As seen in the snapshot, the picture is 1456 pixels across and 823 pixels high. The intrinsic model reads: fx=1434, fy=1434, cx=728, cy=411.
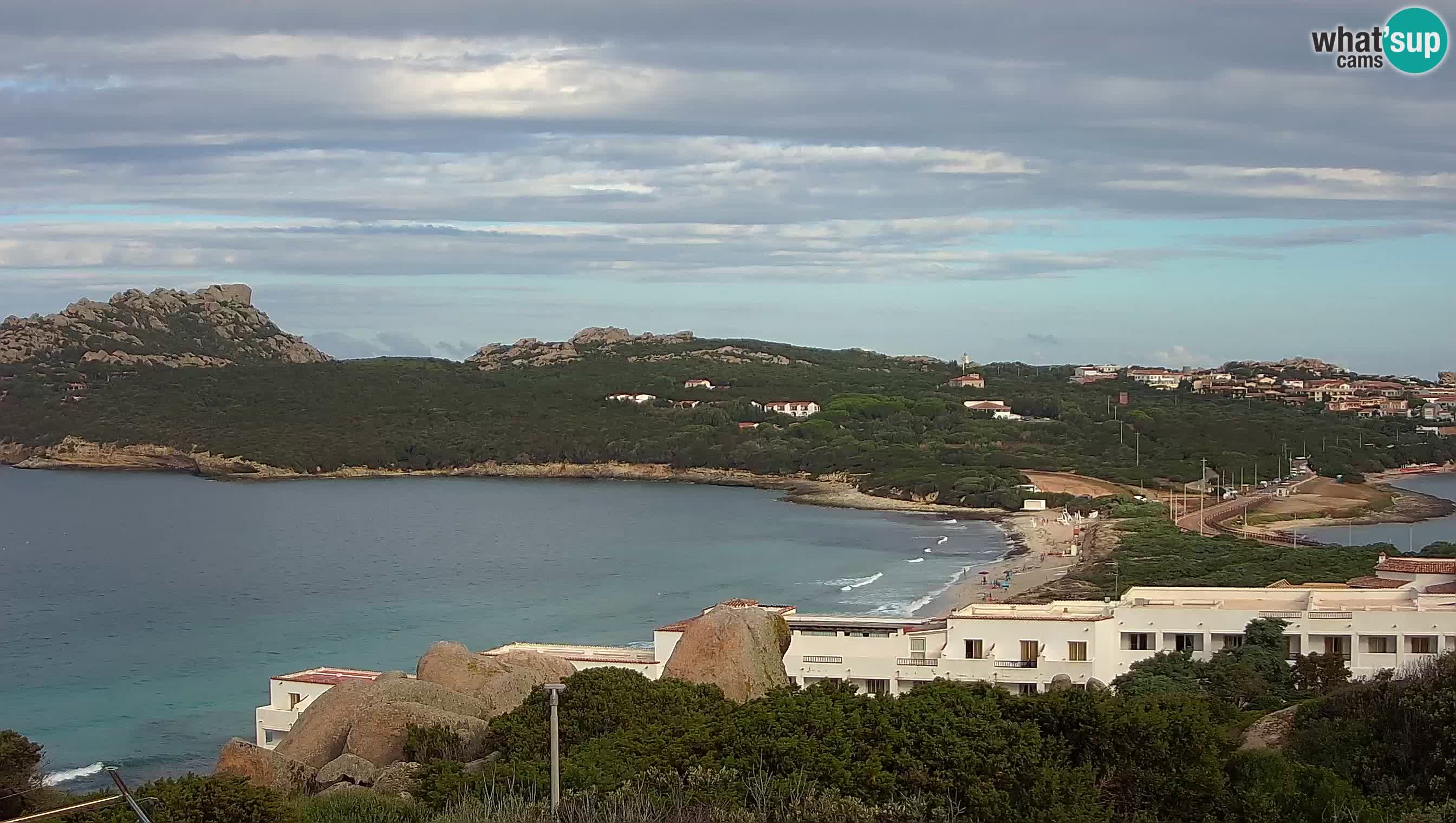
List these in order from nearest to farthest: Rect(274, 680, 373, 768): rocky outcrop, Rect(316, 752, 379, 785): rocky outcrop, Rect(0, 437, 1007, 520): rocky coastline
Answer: Rect(316, 752, 379, 785): rocky outcrop, Rect(274, 680, 373, 768): rocky outcrop, Rect(0, 437, 1007, 520): rocky coastline

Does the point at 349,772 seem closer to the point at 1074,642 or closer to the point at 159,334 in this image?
the point at 1074,642

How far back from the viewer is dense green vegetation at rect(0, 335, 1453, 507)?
288 feet

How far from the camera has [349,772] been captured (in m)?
13.4

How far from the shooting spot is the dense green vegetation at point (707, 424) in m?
87.9

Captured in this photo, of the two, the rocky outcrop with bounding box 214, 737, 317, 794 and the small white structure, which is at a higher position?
the rocky outcrop with bounding box 214, 737, 317, 794

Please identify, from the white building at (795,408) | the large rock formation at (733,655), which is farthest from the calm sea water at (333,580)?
the white building at (795,408)

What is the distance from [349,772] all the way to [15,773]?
286 cm

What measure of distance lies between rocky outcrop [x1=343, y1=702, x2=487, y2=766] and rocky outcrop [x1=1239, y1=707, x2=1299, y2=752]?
7.32m

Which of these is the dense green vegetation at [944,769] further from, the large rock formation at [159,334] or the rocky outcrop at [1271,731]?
the large rock formation at [159,334]

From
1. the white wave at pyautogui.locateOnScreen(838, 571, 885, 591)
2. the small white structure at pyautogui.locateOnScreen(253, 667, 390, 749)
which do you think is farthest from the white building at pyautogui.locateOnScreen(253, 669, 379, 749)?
the white wave at pyautogui.locateOnScreen(838, 571, 885, 591)

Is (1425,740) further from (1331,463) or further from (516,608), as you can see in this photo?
(1331,463)

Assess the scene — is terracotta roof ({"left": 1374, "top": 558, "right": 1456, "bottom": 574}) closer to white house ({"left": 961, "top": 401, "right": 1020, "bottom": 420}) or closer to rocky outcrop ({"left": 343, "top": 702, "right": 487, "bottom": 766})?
rocky outcrop ({"left": 343, "top": 702, "right": 487, "bottom": 766})

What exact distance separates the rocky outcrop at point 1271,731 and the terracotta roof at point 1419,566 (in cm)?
1380

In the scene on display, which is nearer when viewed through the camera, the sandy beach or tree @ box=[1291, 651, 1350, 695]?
tree @ box=[1291, 651, 1350, 695]
